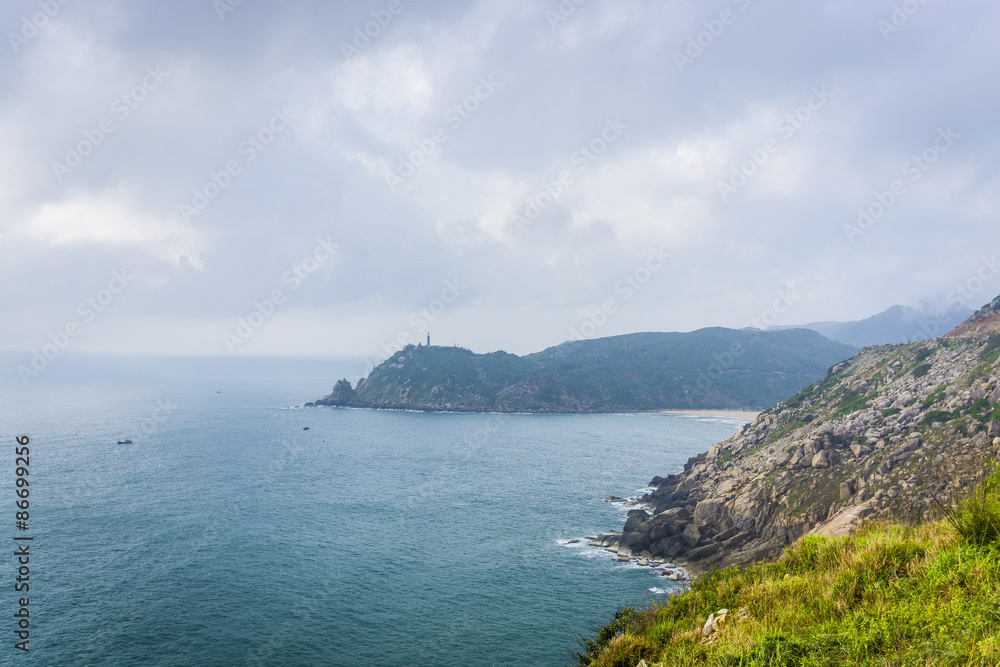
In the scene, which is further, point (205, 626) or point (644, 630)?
point (205, 626)

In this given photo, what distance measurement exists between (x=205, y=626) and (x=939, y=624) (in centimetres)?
3953

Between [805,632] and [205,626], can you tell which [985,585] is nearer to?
[805,632]

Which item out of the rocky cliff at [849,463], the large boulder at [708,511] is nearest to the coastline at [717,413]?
the rocky cliff at [849,463]

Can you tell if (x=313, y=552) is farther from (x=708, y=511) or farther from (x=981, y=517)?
(x=981, y=517)

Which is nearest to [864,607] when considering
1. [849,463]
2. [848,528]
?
[848,528]

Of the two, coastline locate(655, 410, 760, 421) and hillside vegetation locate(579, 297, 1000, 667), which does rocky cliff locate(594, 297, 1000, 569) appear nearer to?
hillside vegetation locate(579, 297, 1000, 667)

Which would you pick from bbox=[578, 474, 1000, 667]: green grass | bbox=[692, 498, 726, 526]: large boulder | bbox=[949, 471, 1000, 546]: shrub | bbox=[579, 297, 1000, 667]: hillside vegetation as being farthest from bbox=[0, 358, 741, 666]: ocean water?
bbox=[949, 471, 1000, 546]: shrub

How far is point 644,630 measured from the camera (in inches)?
609

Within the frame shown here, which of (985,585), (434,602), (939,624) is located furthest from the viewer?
(434,602)

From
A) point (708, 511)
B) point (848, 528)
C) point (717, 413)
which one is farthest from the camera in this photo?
point (717, 413)

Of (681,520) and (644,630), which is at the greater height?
(644,630)

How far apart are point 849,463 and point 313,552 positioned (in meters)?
49.7

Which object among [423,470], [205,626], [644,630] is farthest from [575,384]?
[644,630]

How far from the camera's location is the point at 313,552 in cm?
4638
